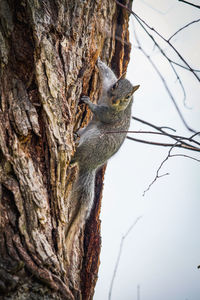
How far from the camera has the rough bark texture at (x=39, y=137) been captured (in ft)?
4.06

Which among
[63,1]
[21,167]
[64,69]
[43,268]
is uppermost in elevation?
[63,1]

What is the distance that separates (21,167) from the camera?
1328 millimetres

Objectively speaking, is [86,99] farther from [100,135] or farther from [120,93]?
[120,93]

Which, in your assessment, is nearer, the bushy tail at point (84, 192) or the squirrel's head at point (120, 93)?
the bushy tail at point (84, 192)

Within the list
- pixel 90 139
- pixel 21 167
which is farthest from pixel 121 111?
pixel 21 167

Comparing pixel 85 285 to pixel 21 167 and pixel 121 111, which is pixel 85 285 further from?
pixel 121 111

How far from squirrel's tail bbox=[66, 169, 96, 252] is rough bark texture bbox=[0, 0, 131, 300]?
0.22 metres

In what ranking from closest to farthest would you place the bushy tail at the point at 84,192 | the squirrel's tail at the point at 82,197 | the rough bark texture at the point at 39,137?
the rough bark texture at the point at 39,137
the squirrel's tail at the point at 82,197
the bushy tail at the point at 84,192

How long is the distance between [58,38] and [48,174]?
27.9 inches

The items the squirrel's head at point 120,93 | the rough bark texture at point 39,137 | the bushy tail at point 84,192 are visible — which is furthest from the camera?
the squirrel's head at point 120,93

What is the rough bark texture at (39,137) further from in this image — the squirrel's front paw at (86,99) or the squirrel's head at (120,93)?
the squirrel's head at (120,93)

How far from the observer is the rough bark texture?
4.06ft

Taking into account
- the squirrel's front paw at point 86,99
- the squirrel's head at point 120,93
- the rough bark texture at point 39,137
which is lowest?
the rough bark texture at point 39,137

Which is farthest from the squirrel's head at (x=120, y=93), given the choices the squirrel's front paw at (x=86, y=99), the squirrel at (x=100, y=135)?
the squirrel's front paw at (x=86, y=99)
